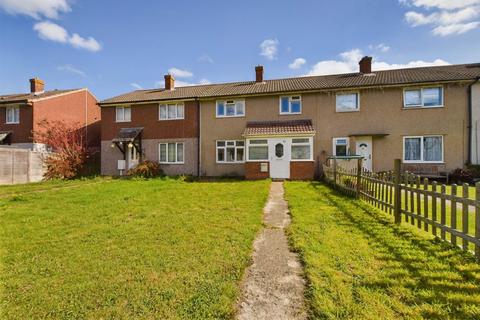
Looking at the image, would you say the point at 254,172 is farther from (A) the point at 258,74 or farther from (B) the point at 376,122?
(A) the point at 258,74

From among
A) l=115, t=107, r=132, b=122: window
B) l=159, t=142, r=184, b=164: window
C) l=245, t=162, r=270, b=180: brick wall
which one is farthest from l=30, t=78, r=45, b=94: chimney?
l=245, t=162, r=270, b=180: brick wall

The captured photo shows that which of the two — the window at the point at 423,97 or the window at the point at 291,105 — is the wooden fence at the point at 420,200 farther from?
the window at the point at 423,97

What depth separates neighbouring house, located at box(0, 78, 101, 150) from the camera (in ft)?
63.5

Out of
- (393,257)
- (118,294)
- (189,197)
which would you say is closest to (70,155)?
(189,197)

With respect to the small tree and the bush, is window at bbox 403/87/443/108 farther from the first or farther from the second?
the small tree

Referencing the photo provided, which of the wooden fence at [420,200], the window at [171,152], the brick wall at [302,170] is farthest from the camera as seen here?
the window at [171,152]

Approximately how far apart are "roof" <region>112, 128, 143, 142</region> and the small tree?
3.30 meters

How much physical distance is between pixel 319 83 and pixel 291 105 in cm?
251

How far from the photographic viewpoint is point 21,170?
1534 centimetres

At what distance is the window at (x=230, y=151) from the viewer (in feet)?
55.6

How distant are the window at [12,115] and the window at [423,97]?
1134 inches

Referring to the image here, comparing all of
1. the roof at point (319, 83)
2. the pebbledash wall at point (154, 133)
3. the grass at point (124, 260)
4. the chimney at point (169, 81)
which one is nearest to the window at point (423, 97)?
the roof at point (319, 83)

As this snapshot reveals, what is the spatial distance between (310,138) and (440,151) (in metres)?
7.52

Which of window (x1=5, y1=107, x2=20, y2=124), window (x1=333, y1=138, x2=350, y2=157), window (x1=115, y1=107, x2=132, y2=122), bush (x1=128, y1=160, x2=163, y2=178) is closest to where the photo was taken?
window (x1=333, y1=138, x2=350, y2=157)
